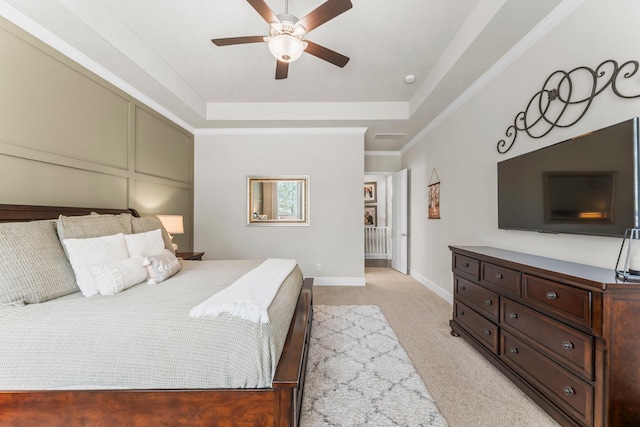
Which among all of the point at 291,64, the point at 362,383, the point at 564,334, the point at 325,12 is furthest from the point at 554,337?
the point at 291,64

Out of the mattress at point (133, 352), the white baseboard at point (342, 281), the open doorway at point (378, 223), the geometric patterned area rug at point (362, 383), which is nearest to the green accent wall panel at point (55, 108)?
the mattress at point (133, 352)

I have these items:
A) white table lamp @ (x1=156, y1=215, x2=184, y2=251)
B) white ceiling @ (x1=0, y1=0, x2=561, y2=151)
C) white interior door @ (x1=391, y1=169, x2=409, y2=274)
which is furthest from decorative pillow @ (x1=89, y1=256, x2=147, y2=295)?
white interior door @ (x1=391, y1=169, x2=409, y2=274)

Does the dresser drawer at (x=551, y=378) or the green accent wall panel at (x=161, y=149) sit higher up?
the green accent wall panel at (x=161, y=149)

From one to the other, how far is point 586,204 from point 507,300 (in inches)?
30.7

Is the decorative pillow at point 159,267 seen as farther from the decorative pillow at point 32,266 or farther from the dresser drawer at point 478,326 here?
the dresser drawer at point 478,326

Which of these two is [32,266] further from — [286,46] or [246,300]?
[286,46]

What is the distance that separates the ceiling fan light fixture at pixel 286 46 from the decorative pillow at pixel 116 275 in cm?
183

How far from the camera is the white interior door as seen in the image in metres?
5.08

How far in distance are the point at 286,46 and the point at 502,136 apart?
215cm

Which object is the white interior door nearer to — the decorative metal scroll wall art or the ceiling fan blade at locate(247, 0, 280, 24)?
the decorative metal scroll wall art

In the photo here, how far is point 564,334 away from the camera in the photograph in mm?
1392

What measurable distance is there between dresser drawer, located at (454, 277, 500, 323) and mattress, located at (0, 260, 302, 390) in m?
1.70

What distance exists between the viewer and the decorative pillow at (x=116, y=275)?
154cm

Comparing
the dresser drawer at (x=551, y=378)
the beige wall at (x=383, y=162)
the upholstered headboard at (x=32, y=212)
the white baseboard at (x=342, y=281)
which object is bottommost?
the white baseboard at (x=342, y=281)
